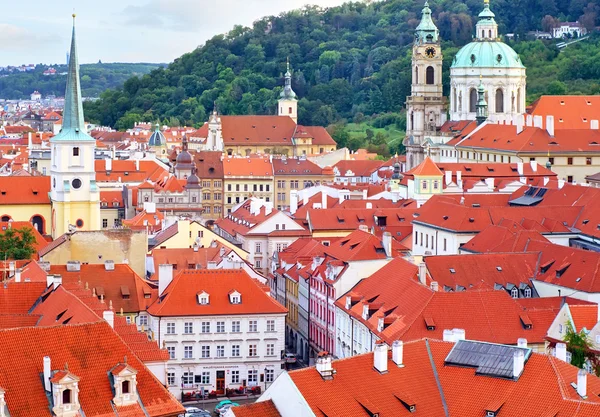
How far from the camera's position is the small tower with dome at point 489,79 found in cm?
15225

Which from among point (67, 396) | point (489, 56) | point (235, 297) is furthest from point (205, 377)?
point (489, 56)

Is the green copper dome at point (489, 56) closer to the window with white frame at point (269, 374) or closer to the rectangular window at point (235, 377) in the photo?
the window with white frame at point (269, 374)

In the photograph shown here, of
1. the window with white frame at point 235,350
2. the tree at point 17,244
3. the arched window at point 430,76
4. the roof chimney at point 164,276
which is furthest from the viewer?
the arched window at point 430,76

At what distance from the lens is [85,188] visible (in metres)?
95.8

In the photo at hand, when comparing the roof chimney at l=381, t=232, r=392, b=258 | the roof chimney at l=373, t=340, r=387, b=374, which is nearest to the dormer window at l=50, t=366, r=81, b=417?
the roof chimney at l=373, t=340, r=387, b=374

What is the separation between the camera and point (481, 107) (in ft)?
479

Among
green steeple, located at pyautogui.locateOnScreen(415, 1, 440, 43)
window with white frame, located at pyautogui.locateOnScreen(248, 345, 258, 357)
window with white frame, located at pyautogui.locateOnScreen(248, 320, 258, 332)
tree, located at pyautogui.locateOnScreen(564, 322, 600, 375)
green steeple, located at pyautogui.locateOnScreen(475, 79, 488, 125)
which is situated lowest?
window with white frame, located at pyautogui.locateOnScreen(248, 345, 258, 357)

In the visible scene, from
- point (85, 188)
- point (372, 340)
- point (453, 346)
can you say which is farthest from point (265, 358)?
point (85, 188)

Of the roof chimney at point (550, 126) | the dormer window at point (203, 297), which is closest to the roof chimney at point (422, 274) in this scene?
the dormer window at point (203, 297)

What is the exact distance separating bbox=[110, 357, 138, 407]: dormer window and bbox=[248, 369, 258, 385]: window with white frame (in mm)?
26184

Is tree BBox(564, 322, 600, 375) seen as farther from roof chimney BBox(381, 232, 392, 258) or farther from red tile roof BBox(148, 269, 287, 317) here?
roof chimney BBox(381, 232, 392, 258)

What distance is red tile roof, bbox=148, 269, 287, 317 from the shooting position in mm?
60438

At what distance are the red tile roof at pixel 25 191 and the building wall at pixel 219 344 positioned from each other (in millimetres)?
40658

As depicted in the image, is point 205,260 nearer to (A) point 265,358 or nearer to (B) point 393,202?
(A) point 265,358
